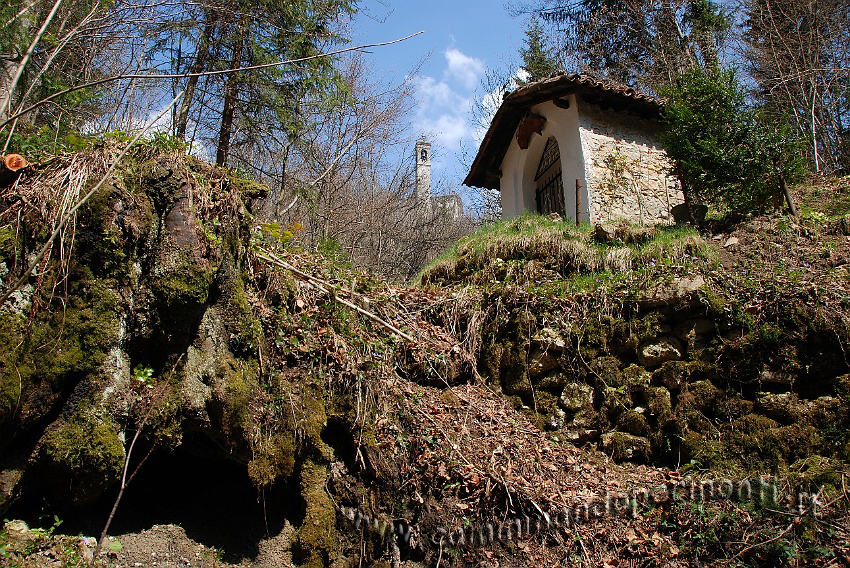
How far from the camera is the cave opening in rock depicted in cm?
321

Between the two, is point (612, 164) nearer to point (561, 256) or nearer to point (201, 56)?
point (561, 256)

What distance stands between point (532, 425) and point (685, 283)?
7.65 ft

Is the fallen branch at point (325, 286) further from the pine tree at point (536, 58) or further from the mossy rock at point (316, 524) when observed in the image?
the pine tree at point (536, 58)

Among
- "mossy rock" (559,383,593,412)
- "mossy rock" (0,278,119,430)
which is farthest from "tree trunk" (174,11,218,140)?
"mossy rock" (559,383,593,412)

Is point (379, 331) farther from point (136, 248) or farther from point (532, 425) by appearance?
point (136, 248)

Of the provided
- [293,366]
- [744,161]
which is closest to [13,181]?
[293,366]

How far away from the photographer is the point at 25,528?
2662 millimetres

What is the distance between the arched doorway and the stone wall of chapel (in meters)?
0.87

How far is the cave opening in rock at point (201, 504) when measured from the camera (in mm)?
3211

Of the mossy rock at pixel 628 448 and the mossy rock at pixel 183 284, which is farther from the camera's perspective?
the mossy rock at pixel 628 448

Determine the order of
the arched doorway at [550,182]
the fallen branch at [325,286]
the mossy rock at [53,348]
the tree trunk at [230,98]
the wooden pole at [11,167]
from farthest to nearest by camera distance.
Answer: the arched doorway at [550,182] → the tree trunk at [230,98] → the fallen branch at [325,286] → the wooden pole at [11,167] → the mossy rock at [53,348]

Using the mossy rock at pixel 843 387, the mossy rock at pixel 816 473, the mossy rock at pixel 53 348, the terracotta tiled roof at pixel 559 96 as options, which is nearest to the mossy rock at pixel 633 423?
the mossy rock at pixel 816 473

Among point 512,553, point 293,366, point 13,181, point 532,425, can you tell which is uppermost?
point 13,181

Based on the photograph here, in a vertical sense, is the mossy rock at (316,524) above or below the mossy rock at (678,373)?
below
